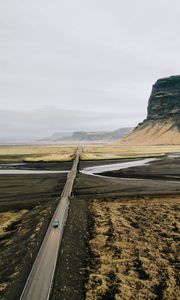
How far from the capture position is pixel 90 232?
15.1 m

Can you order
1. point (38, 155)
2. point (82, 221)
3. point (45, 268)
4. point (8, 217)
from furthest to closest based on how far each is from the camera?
point (38, 155) < point (8, 217) < point (82, 221) < point (45, 268)

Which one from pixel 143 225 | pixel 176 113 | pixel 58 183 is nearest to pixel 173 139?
pixel 176 113

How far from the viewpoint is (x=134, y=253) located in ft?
40.2

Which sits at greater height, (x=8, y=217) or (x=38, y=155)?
(x=38, y=155)

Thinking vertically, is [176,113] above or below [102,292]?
above

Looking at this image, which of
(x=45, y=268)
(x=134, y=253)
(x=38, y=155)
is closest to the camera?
(x=45, y=268)

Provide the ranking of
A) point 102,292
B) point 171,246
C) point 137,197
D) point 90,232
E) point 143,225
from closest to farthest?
1. point 102,292
2. point 171,246
3. point 90,232
4. point 143,225
5. point 137,197

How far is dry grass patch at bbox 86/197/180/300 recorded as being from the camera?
30.8ft

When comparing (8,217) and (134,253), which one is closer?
(134,253)

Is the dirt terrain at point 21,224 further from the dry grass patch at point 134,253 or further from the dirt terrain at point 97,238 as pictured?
the dry grass patch at point 134,253

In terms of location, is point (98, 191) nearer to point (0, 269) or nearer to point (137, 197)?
point (137, 197)

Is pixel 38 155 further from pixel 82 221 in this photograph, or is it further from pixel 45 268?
pixel 45 268

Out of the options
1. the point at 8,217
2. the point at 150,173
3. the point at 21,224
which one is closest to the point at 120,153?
the point at 150,173

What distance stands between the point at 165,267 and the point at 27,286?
17.0ft
